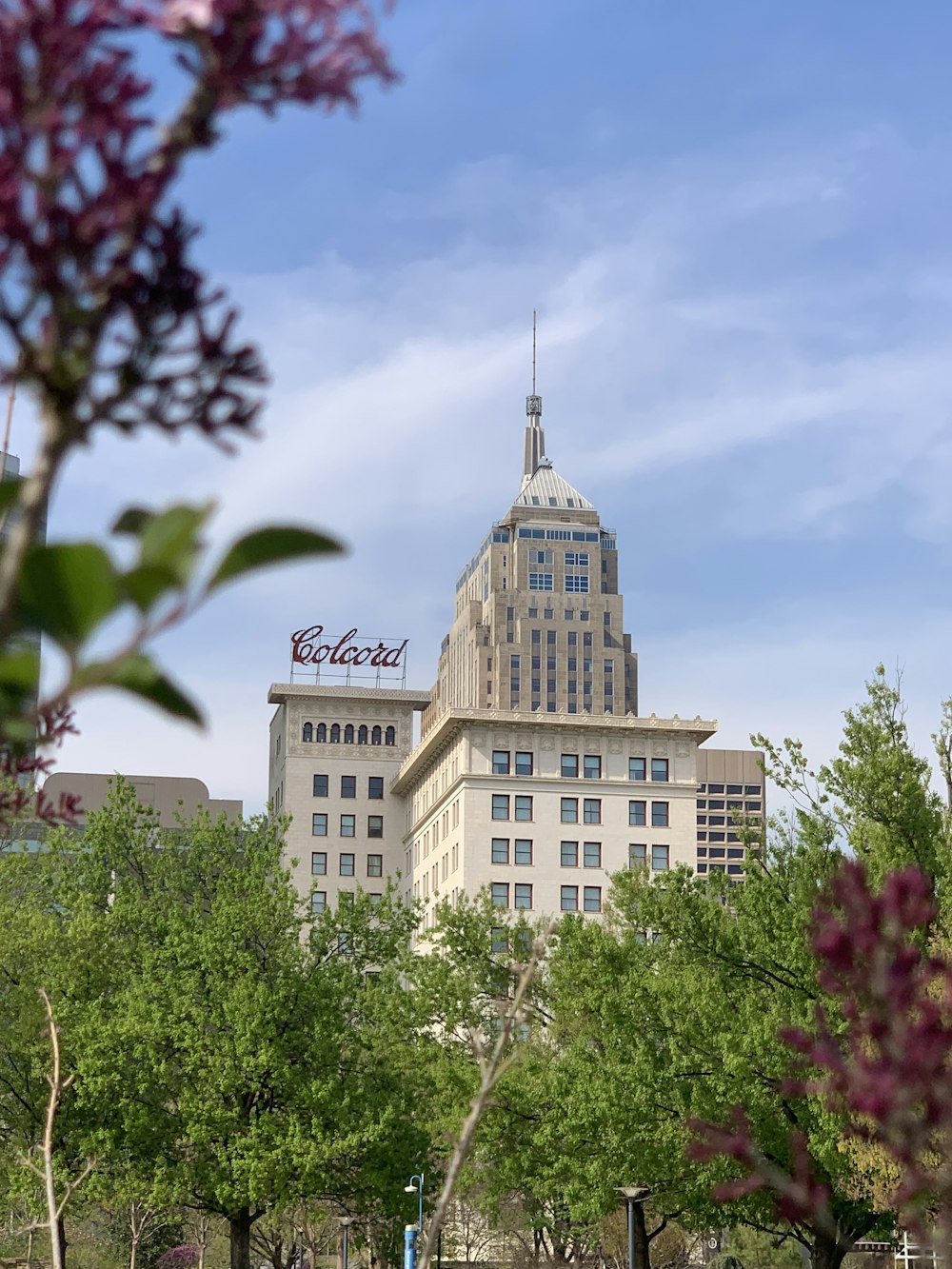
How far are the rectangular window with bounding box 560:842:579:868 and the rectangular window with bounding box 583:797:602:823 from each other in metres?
1.87

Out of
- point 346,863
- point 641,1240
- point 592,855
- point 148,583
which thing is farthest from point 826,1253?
point 346,863

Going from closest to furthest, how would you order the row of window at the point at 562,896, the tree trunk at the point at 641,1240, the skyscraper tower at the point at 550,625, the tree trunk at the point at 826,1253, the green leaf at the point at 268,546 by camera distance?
the green leaf at the point at 268,546
the tree trunk at the point at 826,1253
the tree trunk at the point at 641,1240
the row of window at the point at 562,896
the skyscraper tower at the point at 550,625

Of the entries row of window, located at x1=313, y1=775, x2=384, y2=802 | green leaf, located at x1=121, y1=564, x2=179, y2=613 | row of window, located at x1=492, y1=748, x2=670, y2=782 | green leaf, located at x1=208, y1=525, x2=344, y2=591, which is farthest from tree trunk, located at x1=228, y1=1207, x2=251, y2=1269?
row of window, located at x1=313, y1=775, x2=384, y2=802

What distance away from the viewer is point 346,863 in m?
122

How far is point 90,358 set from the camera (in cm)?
228

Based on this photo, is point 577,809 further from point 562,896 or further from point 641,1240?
point 641,1240

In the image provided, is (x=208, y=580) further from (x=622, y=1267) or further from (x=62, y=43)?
(x=622, y=1267)

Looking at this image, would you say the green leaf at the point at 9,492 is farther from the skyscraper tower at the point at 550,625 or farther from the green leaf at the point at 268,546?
the skyscraper tower at the point at 550,625

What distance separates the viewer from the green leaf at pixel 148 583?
2.05 meters

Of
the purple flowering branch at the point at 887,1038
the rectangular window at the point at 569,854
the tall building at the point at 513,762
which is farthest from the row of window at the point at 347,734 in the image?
the purple flowering branch at the point at 887,1038

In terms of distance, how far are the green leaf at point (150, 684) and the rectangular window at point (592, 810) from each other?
10039 centimetres

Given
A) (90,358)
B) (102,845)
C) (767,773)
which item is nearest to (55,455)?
(90,358)

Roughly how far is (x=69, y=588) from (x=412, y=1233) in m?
37.0

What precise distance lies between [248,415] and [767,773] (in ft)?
115
